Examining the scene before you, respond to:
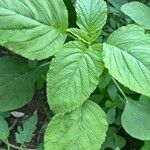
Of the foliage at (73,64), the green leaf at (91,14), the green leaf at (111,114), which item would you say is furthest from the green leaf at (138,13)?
the green leaf at (111,114)

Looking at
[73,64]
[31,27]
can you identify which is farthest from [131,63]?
[31,27]

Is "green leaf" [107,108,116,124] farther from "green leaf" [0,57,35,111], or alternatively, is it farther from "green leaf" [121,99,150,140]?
"green leaf" [0,57,35,111]

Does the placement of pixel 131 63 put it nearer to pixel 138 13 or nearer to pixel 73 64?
pixel 73 64

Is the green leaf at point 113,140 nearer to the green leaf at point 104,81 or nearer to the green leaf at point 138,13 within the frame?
the green leaf at point 104,81

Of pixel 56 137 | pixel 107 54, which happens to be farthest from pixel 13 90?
pixel 107 54

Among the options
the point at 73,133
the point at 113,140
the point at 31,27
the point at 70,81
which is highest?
the point at 31,27

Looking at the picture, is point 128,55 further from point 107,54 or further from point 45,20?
point 45,20

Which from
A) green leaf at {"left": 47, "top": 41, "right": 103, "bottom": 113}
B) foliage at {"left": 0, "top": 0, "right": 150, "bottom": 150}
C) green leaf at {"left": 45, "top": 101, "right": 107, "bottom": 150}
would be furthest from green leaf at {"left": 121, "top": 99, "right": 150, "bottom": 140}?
green leaf at {"left": 47, "top": 41, "right": 103, "bottom": 113}
